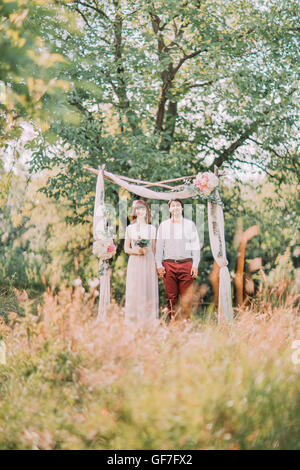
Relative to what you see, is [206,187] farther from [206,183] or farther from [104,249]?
[104,249]

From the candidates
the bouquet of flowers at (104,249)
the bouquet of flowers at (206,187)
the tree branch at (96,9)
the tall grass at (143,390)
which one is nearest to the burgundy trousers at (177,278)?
the bouquet of flowers at (104,249)

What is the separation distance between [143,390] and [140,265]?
10.9 ft

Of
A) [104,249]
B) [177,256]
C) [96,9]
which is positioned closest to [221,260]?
[177,256]

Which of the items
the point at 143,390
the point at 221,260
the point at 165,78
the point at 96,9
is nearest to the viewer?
the point at 143,390

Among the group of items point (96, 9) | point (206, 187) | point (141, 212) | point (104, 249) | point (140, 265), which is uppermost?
point (96, 9)

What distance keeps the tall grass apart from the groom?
205 cm

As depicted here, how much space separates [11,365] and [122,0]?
831 centimetres

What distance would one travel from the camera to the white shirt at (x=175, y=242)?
6.66 m

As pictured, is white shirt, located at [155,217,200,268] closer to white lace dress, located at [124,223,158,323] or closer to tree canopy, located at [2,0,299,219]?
white lace dress, located at [124,223,158,323]

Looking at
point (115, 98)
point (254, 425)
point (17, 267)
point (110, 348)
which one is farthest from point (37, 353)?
point (17, 267)

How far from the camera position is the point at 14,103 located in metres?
3.89

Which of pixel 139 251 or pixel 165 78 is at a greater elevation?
pixel 165 78

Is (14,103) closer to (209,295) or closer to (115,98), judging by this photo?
(115,98)

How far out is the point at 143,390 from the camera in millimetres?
3389
